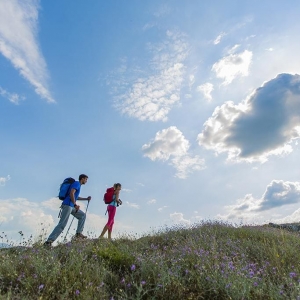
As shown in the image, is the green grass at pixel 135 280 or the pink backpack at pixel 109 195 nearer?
the green grass at pixel 135 280

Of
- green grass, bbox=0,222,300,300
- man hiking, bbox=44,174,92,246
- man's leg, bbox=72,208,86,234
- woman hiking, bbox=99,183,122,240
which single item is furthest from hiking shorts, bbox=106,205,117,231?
green grass, bbox=0,222,300,300

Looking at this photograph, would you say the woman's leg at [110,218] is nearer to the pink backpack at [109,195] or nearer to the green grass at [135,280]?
the pink backpack at [109,195]

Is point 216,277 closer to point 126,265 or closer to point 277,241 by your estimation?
point 126,265

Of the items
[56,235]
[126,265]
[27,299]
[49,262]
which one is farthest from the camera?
[56,235]

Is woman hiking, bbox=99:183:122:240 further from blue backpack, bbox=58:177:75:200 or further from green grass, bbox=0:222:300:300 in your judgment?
green grass, bbox=0:222:300:300

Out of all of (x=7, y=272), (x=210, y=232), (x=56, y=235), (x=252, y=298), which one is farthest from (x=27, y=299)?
(x=210, y=232)

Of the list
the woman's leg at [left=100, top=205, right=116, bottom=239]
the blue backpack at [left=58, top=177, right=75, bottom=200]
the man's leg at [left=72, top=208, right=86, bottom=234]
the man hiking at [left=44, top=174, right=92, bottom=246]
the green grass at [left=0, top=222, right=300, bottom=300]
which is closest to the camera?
the green grass at [left=0, top=222, right=300, bottom=300]

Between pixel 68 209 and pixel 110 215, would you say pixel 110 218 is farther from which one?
pixel 68 209

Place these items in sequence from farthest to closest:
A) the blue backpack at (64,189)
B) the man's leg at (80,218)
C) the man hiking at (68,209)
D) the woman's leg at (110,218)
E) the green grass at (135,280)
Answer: the woman's leg at (110,218) < the man's leg at (80,218) < the blue backpack at (64,189) < the man hiking at (68,209) < the green grass at (135,280)

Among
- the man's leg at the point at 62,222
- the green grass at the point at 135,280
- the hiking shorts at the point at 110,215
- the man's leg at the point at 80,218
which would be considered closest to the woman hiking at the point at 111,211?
the hiking shorts at the point at 110,215

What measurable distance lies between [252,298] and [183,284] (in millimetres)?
1035

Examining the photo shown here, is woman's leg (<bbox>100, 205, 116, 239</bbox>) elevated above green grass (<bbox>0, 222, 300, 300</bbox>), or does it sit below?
above

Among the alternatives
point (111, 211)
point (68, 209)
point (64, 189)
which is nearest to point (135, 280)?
point (68, 209)

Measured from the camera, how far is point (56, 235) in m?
8.57
